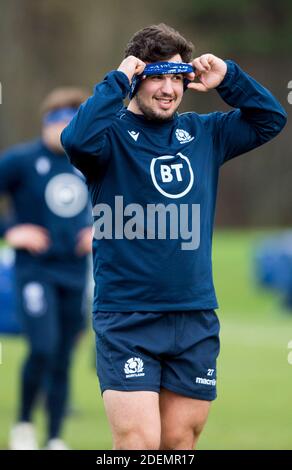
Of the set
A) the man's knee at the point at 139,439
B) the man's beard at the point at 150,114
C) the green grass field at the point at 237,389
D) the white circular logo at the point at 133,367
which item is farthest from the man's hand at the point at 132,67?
the green grass field at the point at 237,389

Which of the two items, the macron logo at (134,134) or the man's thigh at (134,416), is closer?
the man's thigh at (134,416)

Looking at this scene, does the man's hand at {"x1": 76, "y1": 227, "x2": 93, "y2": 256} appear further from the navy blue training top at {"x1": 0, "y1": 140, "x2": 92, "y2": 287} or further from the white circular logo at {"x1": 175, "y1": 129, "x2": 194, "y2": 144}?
the white circular logo at {"x1": 175, "y1": 129, "x2": 194, "y2": 144}

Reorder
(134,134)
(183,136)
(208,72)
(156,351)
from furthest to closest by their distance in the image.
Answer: (208,72) → (183,136) → (134,134) → (156,351)

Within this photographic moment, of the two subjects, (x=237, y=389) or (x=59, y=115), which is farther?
(x=237, y=389)

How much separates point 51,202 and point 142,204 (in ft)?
8.46

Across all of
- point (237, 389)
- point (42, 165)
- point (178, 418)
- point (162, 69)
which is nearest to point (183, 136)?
point (162, 69)

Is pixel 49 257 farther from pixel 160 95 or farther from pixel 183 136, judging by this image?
pixel 160 95

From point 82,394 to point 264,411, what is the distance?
1.77 m

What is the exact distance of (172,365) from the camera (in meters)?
4.65

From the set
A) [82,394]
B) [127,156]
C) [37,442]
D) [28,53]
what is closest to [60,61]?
[28,53]

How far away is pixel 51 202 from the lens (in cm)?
716

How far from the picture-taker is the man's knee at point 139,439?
4469mm

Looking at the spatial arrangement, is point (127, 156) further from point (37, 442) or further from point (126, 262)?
point (37, 442)

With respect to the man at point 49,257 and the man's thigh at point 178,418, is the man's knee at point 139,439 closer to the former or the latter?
the man's thigh at point 178,418
